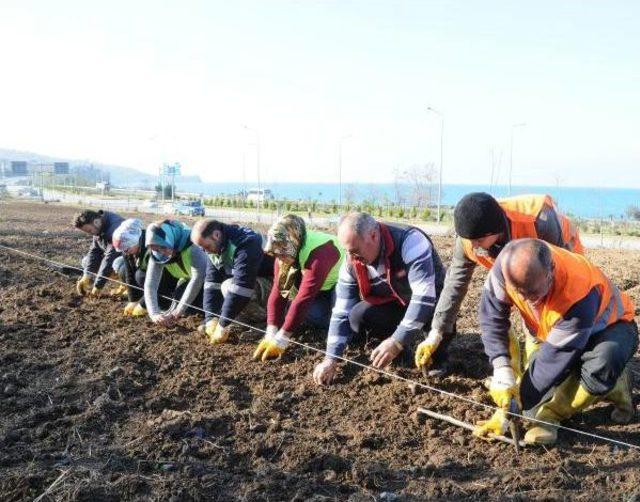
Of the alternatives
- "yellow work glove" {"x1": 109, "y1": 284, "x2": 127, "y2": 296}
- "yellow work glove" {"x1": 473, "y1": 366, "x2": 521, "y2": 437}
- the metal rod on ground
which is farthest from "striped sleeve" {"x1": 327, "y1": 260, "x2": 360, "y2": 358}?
"yellow work glove" {"x1": 109, "y1": 284, "x2": 127, "y2": 296}

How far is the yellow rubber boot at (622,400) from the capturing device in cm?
344

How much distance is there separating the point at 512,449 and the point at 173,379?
2.22 m

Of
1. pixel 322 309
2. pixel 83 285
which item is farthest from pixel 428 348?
pixel 83 285

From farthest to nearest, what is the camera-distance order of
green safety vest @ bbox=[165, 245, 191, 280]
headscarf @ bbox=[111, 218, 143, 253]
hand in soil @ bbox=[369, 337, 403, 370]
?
headscarf @ bbox=[111, 218, 143, 253]
green safety vest @ bbox=[165, 245, 191, 280]
hand in soil @ bbox=[369, 337, 403, 370]

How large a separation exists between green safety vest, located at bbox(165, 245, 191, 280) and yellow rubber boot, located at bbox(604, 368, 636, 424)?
11.1 feet

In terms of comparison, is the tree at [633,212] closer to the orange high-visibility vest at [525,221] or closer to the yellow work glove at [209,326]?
the yellow work glove at [209,326]

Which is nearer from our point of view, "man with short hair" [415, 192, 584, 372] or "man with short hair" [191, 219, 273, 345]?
"man with short hair" [415, 192, 584, 372]

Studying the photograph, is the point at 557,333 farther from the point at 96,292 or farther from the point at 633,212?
the point at 633,212

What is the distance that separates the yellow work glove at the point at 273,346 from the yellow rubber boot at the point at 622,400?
6.96ft

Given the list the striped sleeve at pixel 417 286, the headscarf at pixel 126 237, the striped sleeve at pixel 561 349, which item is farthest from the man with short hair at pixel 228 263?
the striped sleeve at pixel 561 349

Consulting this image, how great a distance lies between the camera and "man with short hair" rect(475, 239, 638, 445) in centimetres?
290

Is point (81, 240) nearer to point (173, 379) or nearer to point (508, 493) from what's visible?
point (173, 379)

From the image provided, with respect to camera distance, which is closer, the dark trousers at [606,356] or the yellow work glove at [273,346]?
the dark trousers at [606,356]

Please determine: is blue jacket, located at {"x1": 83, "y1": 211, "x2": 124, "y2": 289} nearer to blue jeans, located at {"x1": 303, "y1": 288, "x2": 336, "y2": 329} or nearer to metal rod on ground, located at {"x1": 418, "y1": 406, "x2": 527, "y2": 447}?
blue jeans, located at {"x1": 303, "y1": 288, "x2": 336, "y2": 329}
